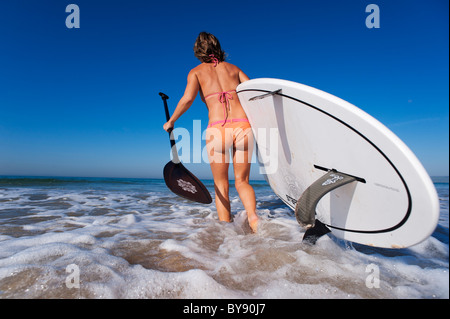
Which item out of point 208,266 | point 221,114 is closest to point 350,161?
point 208,266

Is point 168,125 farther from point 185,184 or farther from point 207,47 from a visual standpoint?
point 207,47

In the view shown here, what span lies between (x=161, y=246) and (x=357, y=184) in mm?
1742

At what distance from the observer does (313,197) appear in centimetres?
145

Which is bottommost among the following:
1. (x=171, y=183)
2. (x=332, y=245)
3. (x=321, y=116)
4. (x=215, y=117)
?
(x=332, y=245)

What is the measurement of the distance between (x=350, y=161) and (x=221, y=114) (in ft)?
4.62

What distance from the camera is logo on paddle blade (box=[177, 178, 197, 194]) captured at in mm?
2795

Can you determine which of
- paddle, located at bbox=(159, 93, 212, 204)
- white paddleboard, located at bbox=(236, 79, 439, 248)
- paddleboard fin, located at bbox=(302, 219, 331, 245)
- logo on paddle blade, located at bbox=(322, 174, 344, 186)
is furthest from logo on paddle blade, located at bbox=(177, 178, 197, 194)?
logo on paddle blade, located at bbox=(322, 174, 344, 186)

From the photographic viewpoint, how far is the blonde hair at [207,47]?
259cm

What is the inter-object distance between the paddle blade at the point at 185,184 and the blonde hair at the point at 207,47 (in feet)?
4.64

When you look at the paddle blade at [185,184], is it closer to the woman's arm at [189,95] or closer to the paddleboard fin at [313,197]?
the woman's arm at [189,95]

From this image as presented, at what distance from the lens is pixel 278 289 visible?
1.28 m

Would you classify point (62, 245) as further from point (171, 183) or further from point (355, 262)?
point (355, 262)

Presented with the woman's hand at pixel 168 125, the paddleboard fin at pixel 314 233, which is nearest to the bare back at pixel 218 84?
the woman's hand at pixel 168 125
